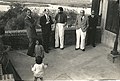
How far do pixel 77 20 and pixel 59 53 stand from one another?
5.64ft

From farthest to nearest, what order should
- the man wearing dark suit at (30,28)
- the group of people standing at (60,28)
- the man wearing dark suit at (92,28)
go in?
the man wearing dark suit at (92,28) < the group of people standing at (60,28) < the man wearing dark suit at (30,28)

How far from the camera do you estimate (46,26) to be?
10906 millimetres

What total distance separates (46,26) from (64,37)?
59.3 inches

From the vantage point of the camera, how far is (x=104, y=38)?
12.6m

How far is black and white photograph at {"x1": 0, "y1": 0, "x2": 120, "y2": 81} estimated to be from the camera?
31.1ft

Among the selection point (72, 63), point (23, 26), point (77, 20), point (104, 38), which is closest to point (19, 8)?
point (23, 26)

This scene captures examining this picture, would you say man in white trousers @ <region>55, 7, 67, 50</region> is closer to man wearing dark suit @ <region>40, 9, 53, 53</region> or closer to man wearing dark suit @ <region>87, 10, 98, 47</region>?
man wearing dark suit @ <region>40, 9, 53, 53</region>

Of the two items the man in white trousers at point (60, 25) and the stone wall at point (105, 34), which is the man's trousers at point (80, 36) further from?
the stone wall at point (105, 34)

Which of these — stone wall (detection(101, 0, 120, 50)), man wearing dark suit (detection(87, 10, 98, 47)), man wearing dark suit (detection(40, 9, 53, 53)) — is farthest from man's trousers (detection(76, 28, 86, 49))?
stone wall (detection(101, 0, 120, 50))

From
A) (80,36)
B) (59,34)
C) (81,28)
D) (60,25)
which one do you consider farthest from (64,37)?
(81,28)

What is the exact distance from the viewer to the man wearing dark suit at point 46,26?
35.5 feet

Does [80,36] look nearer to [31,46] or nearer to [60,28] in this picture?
[60,28]

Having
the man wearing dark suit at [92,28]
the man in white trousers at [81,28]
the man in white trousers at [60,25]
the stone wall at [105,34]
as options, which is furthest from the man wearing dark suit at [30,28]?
the stone wall at [105,34]

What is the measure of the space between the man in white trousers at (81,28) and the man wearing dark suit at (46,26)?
4.19ft
